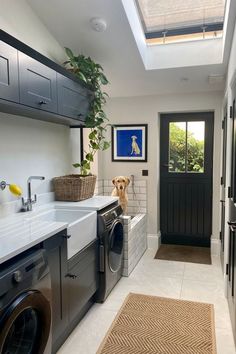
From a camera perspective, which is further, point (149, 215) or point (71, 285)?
point (149, 215)

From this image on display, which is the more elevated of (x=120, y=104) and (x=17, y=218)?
(x=120, y=104)

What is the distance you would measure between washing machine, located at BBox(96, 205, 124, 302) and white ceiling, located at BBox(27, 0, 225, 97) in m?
1.59

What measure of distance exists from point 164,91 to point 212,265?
242 centimetres

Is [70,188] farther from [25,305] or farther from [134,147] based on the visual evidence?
[134,147]

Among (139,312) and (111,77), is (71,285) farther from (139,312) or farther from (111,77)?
(111,77)

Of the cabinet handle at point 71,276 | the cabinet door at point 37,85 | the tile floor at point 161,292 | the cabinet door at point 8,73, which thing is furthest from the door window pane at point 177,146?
the cabinet door at point 8,73

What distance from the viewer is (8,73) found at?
1738mm

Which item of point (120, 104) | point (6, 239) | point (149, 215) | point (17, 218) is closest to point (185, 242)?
point (149, 215)

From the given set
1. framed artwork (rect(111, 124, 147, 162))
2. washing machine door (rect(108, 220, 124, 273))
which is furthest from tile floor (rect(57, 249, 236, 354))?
framed artwork (rect(111, 124, 147, 162))

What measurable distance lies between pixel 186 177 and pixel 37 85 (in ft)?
9.22

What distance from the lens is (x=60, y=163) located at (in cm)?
311

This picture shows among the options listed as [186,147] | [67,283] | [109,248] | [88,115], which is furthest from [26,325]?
[186,147]

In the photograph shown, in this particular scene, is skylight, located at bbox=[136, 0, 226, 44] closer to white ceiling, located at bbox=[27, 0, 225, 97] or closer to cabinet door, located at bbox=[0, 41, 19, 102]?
white ceiling, located at bbox=[27, 0, 225, 97]

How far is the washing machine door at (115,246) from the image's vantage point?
276cm
